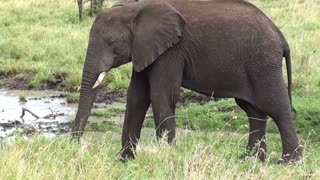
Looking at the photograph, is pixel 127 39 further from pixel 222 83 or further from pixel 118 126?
pixel 118 126

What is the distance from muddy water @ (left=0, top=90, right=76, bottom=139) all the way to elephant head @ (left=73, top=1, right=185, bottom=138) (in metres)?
2.86

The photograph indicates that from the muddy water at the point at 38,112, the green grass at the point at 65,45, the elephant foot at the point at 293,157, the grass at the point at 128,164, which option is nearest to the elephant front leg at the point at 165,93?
the grass at the point at 128,164

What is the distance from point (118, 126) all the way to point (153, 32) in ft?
11.6

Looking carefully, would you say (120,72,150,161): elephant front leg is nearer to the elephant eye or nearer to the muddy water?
the elephant eye

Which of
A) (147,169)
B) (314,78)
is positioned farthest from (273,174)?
(314,78)

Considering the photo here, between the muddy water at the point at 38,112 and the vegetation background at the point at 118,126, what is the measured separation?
1.44 ft

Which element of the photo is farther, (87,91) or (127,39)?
(127,39)

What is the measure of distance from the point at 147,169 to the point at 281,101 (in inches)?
103

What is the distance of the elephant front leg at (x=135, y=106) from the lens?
8297 millimetres

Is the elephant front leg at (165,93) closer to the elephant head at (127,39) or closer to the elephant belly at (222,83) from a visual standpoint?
the elephant head at (127,39)

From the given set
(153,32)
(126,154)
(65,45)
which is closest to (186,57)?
(153,32)

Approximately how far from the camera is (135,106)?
8336mm

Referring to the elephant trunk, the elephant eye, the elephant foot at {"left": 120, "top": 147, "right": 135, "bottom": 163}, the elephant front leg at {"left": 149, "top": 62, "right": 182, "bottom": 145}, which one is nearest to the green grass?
the elephant front leg at {"left": 149, "top": 62, "right": 182, "bottom": 145}

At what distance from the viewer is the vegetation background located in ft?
19.2
